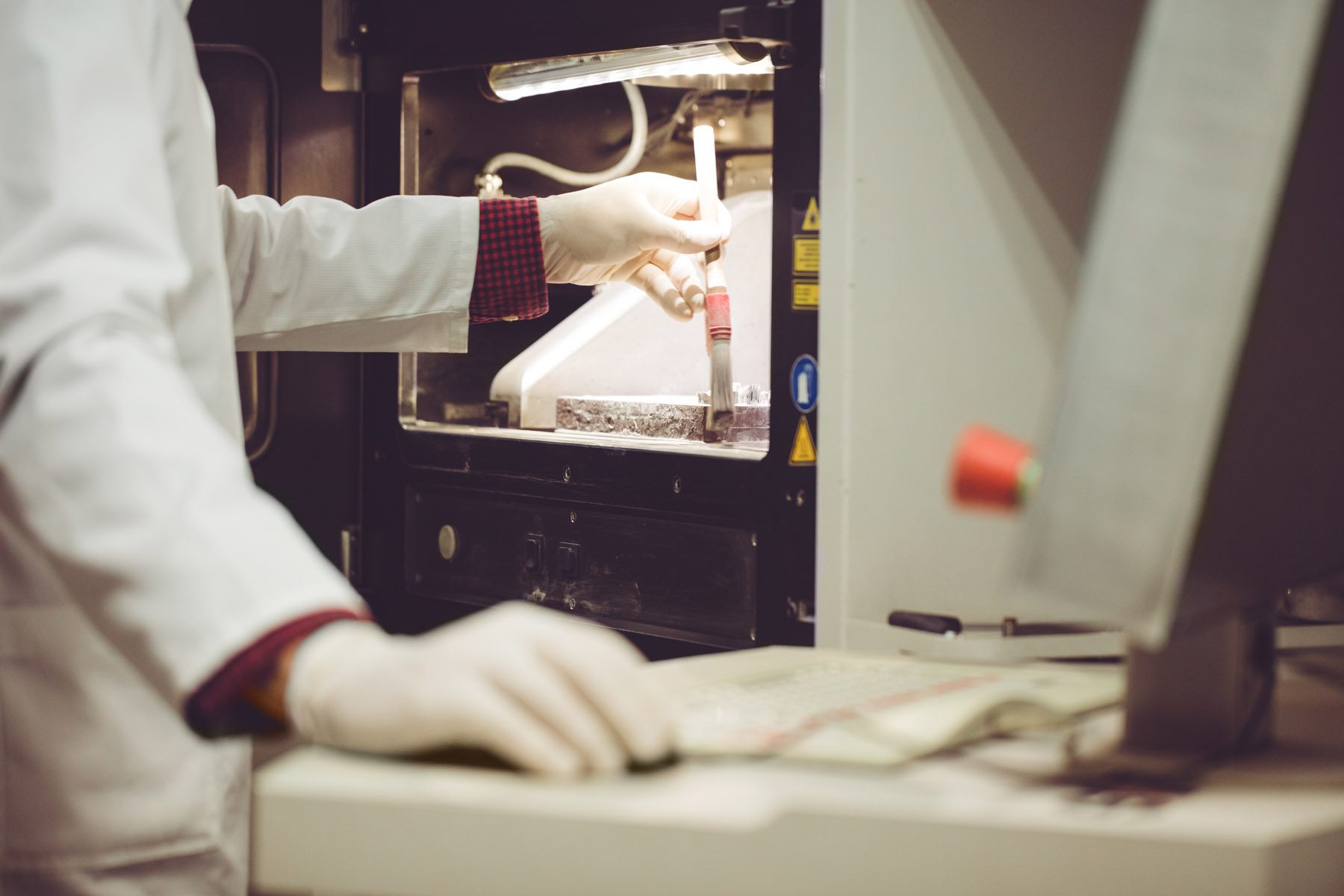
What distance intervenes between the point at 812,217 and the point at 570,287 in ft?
2.40

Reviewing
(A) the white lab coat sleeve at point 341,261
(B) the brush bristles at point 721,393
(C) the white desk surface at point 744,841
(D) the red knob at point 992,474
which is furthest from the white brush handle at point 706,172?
(C) the white desk surface at point 744,841

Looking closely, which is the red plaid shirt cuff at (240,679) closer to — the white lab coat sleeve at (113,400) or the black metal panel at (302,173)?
the white lab coat sleeve at (113,400)

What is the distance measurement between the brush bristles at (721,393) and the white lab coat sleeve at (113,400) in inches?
31.1

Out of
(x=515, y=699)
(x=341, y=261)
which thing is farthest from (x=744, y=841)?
(x=341, y=261)

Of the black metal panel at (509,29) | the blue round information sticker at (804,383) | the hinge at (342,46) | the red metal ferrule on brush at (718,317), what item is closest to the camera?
the blue round information sticker at (804,383)

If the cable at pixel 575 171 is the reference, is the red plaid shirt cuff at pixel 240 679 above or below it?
below

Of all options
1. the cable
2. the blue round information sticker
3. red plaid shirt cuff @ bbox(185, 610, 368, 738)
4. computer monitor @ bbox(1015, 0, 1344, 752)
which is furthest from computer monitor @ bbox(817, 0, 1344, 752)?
the cable

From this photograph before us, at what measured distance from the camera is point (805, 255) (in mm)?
1442

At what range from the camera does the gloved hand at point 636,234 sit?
1633 millimetres

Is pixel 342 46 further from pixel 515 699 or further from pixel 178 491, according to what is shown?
pixel 515 699

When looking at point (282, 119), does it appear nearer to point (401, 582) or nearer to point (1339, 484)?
point (401, 582)

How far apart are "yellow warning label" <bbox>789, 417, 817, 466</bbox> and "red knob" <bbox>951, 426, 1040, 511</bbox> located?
0.78 m

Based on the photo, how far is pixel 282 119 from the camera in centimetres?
191

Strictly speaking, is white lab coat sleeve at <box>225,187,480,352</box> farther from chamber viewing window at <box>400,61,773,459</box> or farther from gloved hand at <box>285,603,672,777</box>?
gloved hand at <box>285,603,672,777</box>
